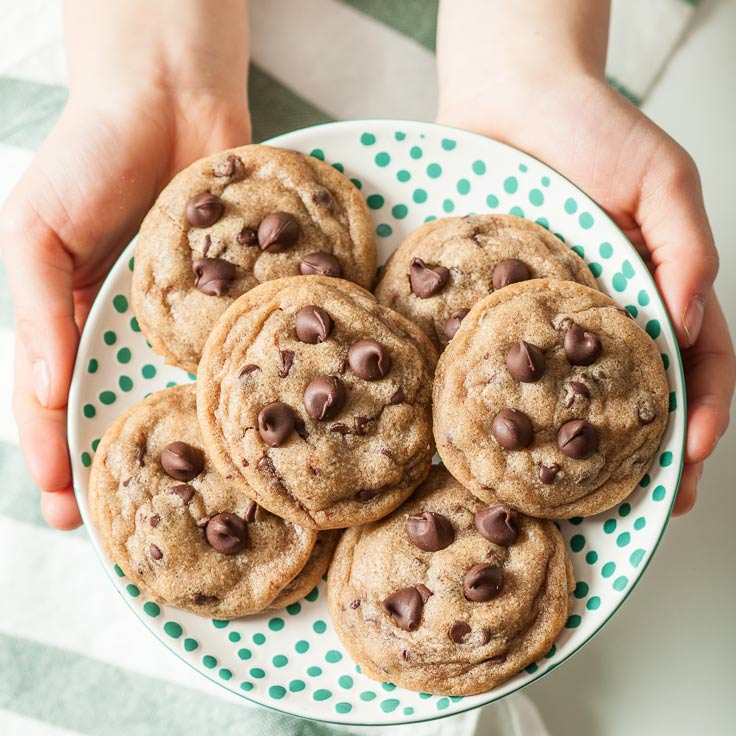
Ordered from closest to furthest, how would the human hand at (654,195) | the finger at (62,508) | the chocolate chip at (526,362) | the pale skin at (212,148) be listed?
the chocolate chip at (526,362) → the human hand at (654,195) → the pale skin at (212,148) → the finger at (62,508)

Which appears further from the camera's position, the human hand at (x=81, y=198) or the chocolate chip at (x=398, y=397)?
the human hand at (x=81, y=198)

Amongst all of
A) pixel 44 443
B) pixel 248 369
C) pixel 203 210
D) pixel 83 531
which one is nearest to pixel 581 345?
pixel 248 369

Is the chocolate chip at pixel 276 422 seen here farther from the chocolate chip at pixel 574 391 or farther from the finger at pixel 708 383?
the finger at pixel 708 383

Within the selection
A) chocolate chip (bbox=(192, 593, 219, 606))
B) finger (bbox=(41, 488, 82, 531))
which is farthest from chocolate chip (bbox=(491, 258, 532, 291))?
finger (bbox=(41, 488, 82, 531))

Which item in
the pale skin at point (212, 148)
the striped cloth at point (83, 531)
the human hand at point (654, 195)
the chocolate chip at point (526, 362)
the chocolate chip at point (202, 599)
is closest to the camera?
the chocolate chip at point (526, 362)

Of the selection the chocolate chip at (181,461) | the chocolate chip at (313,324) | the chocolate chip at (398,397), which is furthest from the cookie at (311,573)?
the chocolate chip at (313,324)

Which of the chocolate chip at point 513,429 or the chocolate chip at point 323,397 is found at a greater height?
the chocolate chip at point 513,429

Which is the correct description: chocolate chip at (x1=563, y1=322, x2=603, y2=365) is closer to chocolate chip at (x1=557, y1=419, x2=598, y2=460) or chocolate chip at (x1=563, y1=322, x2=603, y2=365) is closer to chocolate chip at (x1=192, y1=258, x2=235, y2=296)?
chocolate chip at (x1=557, y1=419, x2=598, y2=460)
